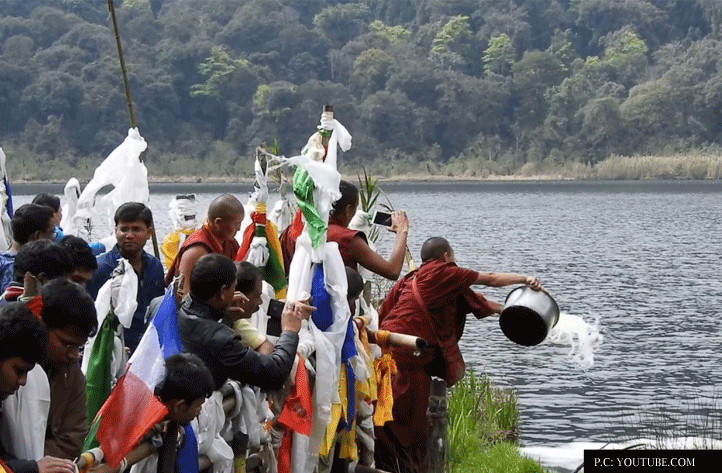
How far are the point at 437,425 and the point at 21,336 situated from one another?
345 centimetres

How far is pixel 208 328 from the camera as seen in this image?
5.31 m

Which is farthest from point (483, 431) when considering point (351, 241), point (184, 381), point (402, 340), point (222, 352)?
point (184, 381)

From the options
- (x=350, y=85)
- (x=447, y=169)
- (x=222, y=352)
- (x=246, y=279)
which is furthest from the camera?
(x=350, y=85)

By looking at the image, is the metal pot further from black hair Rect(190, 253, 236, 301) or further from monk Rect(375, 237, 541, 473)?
black hair Rect(190, 253, 236, 301)

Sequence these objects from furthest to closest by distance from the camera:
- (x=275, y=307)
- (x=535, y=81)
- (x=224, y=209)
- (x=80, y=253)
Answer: (x=535, y=81)
(x=224, y=209)
(x=275, y=307)
(x=80, y=253)

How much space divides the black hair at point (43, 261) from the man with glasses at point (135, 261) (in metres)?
1.40

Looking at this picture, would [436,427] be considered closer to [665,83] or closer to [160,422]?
[160,422]

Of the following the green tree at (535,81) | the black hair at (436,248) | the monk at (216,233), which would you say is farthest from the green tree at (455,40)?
the monk at (216,233)

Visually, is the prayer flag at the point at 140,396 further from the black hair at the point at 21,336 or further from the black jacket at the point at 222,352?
the black hair at the point at 21,336

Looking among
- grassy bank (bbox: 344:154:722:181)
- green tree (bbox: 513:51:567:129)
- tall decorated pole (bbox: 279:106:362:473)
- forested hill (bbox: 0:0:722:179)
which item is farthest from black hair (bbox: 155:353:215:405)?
green tree (bbox: 513:51:567:129)

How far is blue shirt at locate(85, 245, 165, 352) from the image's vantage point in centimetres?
655

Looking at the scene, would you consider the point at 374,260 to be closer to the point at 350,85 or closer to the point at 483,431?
the point at 483,431

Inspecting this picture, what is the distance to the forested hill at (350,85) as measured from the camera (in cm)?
7644

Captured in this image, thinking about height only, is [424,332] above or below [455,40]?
below
